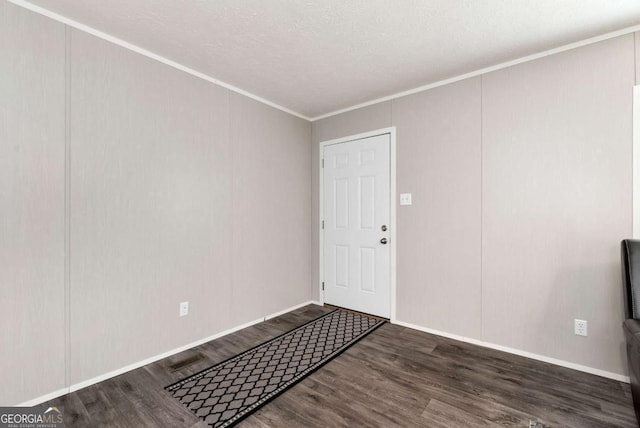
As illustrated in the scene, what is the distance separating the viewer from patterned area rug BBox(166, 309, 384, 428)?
1.82 m

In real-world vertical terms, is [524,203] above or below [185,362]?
above

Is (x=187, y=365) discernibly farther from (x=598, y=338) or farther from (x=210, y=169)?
(x=598, y=338)

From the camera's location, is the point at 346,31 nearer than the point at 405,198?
Yes

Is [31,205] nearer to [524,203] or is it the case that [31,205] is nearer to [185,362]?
[185,362]

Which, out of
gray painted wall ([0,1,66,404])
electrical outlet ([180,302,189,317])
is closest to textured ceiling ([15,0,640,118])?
gray painted wall ([0,1,66,404])

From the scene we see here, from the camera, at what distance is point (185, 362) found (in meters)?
2.36

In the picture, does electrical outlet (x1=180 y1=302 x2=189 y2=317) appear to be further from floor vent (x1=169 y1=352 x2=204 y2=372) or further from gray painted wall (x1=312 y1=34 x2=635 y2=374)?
gray painted wall (x1=312 y1=34 x2=635 y2=374)

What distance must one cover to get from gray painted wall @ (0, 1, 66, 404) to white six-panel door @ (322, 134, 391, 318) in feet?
8.66

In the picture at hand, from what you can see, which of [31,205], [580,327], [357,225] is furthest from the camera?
[357,225]

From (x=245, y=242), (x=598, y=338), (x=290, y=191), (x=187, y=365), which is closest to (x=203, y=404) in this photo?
(x=187, y=365)

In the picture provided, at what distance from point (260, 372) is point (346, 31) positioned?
2.65 metres

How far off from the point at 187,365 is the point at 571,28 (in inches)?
152

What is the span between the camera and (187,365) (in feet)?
7.60

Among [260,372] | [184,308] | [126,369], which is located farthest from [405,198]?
[126,369]
